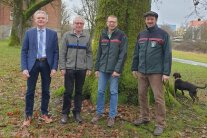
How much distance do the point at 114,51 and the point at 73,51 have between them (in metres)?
0.85

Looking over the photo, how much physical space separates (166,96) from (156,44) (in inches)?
103

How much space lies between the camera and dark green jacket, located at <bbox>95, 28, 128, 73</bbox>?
762 cm

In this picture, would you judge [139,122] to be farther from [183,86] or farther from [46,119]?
[183,86]

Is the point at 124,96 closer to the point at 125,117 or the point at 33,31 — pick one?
the point at 125,117

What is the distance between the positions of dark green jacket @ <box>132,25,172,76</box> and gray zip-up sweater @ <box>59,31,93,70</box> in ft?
3.98

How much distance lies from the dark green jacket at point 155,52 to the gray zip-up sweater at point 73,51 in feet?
3.98

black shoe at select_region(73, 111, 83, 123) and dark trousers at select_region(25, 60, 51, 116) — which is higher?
dark trousers at select_region(25, 60, 51, 116)

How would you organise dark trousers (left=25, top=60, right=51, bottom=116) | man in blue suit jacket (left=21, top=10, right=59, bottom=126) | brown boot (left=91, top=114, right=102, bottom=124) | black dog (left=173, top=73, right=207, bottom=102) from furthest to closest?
black dog (left=173, top=73, right=207, bottom=102)
brown boot (left=91, top=114, right=102, bottom=124)
dark trousers (left=25, top=60, right=51, bottom=116)
man in blue suit jacket (left=21, top=10, right=59, bottom=126)

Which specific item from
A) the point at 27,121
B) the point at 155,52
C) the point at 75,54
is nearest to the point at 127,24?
the point at 155,52

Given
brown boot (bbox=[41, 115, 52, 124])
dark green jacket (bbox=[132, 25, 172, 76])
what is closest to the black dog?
dark green jacket (bbox=[132, 25, 172, 76])

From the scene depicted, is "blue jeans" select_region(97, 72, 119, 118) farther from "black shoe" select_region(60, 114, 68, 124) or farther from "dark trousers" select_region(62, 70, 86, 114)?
"black shoe" select_region(60, 114, 68, 124)

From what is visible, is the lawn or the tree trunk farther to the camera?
the tree trunk

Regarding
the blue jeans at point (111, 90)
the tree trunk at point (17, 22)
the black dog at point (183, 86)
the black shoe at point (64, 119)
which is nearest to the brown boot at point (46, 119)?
the black shoe at point (64, 119)

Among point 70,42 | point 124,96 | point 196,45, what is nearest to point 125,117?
point 124,96
